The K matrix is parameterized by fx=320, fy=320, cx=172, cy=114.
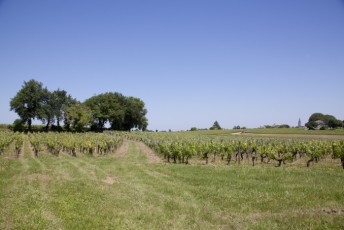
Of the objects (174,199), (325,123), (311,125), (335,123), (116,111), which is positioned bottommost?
(174,199)

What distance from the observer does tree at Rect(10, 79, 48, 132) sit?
279 ft

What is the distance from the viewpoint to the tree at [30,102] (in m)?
85.1

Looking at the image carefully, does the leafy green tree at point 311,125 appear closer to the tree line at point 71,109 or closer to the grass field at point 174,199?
the tree line at point 71,109

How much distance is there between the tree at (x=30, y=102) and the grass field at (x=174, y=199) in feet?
223

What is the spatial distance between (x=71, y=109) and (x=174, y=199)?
7736 centimetres

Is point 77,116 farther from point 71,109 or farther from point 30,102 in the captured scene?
point 30,102

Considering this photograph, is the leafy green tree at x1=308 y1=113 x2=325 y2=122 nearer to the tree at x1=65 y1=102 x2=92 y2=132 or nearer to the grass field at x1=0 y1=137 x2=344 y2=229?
the tree at x1=65 y1=102 x2=92 y2=132

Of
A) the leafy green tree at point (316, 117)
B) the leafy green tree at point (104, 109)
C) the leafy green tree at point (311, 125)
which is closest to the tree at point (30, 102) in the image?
the leafy green tree at point (104, 109)

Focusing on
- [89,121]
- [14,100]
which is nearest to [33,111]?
[14,100]

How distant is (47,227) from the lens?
11500 millimetres

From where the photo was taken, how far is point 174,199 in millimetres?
15531

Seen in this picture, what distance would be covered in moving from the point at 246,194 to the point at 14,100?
82776 millimetres

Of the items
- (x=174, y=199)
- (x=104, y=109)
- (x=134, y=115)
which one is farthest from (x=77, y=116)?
(x=174, y=199)

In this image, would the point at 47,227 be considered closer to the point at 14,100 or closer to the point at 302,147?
the point at 302,147
